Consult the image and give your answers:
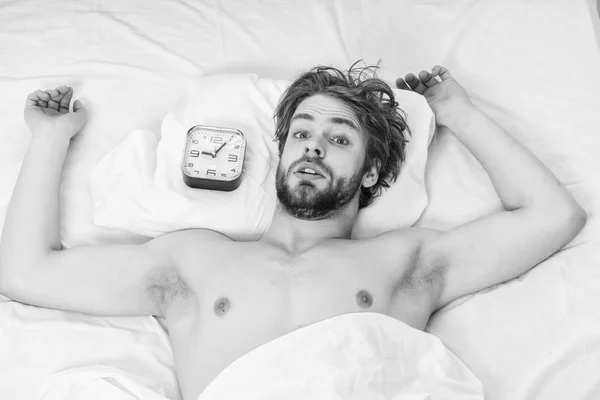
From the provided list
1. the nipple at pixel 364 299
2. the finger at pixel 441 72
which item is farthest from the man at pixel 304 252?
the finger at pixel 441 72

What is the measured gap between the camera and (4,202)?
6.97ft

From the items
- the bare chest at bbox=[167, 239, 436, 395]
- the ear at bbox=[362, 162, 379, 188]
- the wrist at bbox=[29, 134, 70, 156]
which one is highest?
the wrist at bbox=[29, 134, 70, 156]

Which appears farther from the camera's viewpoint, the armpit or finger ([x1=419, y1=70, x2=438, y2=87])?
finger ([x1=419, y1=70, x2=438, y2=87])

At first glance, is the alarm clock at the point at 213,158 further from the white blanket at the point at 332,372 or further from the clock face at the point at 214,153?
the white blanket at the point at 332,372

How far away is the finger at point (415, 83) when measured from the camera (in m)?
2.33

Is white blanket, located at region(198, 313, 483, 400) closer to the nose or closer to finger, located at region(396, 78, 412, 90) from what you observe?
the nose

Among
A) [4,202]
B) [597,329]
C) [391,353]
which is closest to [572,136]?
[597,329]

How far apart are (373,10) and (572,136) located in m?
0.81

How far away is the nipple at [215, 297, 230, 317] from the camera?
71.6 inches

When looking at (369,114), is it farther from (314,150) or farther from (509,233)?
(509,233)

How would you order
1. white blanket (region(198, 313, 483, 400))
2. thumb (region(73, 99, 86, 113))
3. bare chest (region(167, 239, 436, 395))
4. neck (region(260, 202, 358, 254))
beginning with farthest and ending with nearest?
thumb (region(73, 99, 86, 113)) → neck (region(260, 202, 358, 254)) → bare chest (region(167, 239, 436, 395)) → white blanket (region(198, 313, 483, 400))

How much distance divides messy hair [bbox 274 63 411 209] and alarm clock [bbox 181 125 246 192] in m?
0.15

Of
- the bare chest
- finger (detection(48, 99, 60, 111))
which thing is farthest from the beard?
finger (detection(48, 99, 60, 111))

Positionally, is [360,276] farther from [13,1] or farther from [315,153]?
[13,1]
